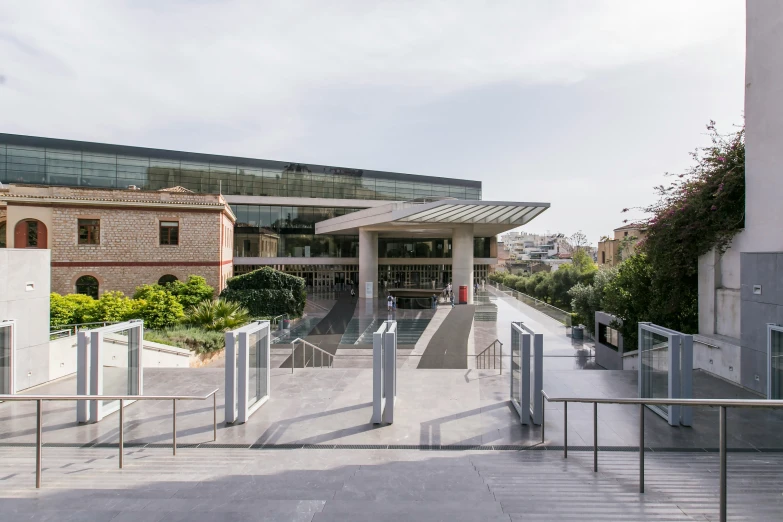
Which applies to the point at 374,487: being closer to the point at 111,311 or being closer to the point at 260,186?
the point at 111,311

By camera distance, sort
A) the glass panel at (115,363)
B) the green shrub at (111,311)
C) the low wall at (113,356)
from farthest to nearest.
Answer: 1. the green shrub at (111,311)
2. the low wall at (113,356)
3. the glass panel at (115,363)

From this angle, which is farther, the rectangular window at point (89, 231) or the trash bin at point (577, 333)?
the rectangular window at point (89, 231)

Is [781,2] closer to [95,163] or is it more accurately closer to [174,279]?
[174,279]

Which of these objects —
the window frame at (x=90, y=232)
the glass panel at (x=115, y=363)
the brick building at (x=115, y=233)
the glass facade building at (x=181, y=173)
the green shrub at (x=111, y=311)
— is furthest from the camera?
the glass facade building at (x=181, y=173)

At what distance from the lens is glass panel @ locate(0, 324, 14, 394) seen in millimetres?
8297

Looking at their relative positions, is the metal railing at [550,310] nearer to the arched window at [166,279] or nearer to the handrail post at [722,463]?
the handrail post at [722,463]

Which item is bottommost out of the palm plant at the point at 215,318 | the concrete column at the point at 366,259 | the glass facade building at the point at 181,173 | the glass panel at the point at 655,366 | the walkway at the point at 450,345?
the walkway at the point at 450,345

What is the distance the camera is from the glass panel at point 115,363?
702cm

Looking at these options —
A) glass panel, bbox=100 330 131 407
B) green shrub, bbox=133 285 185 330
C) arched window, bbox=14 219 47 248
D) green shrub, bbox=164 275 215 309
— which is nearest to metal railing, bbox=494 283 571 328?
green shrub, bbox=133 285 185 330

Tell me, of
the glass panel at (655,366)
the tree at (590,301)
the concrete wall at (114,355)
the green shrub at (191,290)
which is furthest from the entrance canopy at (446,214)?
the glass panel at (655,366)

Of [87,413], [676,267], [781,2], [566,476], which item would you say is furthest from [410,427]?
[781,2]

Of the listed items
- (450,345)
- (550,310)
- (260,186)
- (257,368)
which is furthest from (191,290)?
(260,186)

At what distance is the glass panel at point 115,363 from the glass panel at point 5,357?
280 centimetres

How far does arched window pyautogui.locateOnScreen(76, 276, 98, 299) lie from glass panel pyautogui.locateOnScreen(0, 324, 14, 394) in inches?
612
